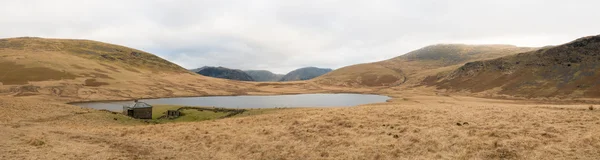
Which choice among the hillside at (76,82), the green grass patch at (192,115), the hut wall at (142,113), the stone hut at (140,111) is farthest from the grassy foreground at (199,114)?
the hillside at (76,82)

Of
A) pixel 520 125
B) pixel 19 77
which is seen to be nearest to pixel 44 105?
pixel 520 125

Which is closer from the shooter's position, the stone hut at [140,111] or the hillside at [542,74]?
the stone hut at [140,111]

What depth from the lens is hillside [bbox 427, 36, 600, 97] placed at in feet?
313

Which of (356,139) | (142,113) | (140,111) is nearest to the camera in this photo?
(356,139)

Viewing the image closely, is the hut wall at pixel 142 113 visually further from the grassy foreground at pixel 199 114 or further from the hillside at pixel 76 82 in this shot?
the hillside at pixel 76 82

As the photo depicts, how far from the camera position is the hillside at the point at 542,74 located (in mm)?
95375

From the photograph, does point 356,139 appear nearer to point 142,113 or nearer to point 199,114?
point 199,114

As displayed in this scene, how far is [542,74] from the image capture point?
117062 millimetres

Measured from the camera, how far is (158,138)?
26.5 meters

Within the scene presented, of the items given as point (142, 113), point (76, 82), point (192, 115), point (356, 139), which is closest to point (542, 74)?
point (192, 115)

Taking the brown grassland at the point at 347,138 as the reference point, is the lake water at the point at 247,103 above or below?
below

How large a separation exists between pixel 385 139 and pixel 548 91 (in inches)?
4061

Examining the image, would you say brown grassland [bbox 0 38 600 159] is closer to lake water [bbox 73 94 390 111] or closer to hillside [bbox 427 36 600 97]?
lake water [bbox 73 94 390 111]

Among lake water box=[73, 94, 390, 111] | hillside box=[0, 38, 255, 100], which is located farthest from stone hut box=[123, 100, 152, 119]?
hillside box=[0, 38, 255, 100]
